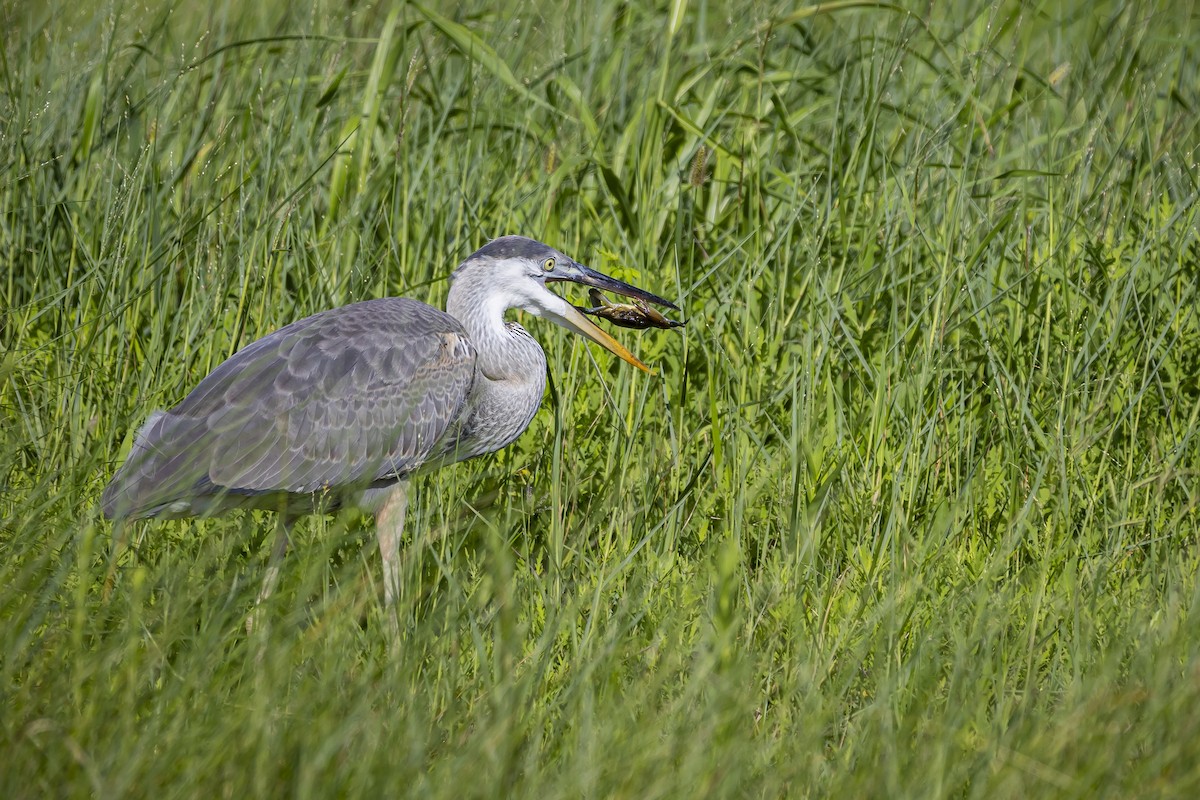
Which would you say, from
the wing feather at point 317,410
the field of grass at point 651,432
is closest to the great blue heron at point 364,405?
the wing feather at point 317,410

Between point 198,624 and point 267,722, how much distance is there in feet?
2.40

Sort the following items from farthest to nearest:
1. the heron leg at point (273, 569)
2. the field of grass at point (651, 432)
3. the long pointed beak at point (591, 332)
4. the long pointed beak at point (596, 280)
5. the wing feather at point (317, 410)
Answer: the long pointed beak at point (596, 280)
the long pointed beak at point (591, 332)
the wing feather at point (317, 410)
the heron leg at point (273, 569)
the field of grass at point (651, 432)

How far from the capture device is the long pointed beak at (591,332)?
13.9ft

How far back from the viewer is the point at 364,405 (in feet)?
13.5

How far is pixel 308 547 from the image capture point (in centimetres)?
296

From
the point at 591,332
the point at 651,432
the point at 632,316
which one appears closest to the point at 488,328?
the point at 591,332

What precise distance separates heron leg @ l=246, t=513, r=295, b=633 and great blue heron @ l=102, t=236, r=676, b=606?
0.01 m

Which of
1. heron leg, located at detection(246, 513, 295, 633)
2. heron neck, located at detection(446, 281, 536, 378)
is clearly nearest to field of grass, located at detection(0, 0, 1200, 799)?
heron leg, located at detection(246, 513, 295, 633)

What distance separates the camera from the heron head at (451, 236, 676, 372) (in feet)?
14.2

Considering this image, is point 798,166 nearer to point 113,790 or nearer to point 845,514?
point 845,514

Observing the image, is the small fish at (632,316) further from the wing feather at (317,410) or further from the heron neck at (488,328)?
the wing feather at (317,410)

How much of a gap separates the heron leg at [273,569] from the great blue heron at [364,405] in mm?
14

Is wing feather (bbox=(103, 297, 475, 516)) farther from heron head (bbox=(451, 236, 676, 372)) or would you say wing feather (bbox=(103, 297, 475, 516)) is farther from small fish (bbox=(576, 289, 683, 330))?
small fish (bbox=(576, 289, 683, 330))

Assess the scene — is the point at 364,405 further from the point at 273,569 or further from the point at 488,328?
the point at 273,569
